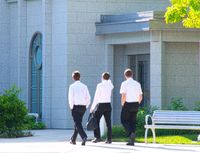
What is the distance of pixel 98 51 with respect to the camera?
3216 centimetres

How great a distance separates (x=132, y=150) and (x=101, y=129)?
439 centimetres

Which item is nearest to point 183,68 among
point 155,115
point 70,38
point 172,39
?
point 172,39

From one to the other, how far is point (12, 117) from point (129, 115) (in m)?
5.11

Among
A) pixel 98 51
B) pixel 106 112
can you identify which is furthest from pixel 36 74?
pixel 106 112

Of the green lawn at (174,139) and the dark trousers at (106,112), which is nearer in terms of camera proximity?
the dark trousers at (106,112)

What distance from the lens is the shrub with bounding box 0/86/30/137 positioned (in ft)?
89.8

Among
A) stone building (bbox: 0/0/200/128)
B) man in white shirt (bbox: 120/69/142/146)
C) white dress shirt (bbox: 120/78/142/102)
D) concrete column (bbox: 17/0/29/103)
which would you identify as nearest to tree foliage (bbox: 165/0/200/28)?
stone building (bbox: 0/0/200/128)

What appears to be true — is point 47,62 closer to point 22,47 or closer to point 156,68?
point 22,47

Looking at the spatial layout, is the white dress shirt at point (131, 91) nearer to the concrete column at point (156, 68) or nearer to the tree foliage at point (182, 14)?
the tree foliage at point (182, 14)

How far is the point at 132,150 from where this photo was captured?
22.0 metres

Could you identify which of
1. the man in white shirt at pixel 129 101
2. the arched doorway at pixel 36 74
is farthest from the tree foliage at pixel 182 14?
the arched doorway at pixel 36 74

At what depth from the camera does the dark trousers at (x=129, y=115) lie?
23.6 metres

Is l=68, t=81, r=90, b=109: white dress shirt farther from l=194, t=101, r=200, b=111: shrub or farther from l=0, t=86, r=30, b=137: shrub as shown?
l=194, t=101, r=200, b=111: shrub

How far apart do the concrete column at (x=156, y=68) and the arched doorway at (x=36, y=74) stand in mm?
5258
